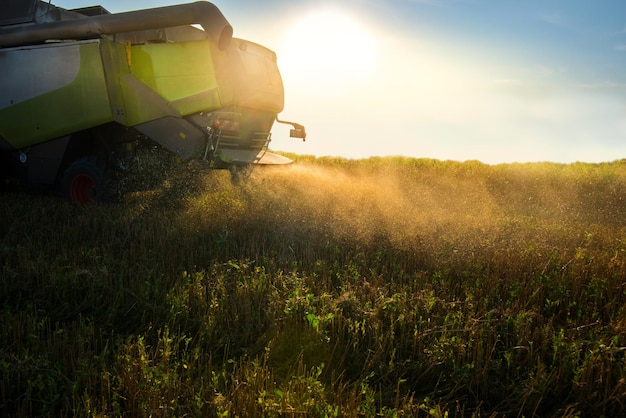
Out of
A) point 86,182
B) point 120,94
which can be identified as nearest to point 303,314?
point 120,94

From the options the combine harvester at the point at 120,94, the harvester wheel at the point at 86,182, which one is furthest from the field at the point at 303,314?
the combine harvester at the point at 120,94

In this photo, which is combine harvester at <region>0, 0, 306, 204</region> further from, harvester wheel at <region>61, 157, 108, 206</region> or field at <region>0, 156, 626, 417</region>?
field at <region>0, 156, 626, 417</region>

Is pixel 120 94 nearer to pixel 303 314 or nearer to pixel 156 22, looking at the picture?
pixel 156 22

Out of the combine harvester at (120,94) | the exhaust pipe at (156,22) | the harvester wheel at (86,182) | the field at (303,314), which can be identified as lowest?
the field at (303,314)

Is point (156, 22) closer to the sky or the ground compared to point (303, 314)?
closer to the sky

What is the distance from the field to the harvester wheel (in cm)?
58

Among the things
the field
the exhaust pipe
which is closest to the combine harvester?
the exhaust pipe

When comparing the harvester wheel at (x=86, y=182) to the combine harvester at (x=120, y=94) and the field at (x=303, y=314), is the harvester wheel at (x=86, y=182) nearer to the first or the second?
the combine harvester at (x=120, y=94)

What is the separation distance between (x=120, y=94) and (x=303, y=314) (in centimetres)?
521

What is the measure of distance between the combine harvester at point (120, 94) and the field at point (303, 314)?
0.90m

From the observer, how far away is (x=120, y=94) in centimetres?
770

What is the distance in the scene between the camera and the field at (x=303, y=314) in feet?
9.06

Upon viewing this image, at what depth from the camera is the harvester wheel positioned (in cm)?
800

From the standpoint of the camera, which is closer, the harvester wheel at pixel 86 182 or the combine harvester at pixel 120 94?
the combine harvester at pixel 120 94
